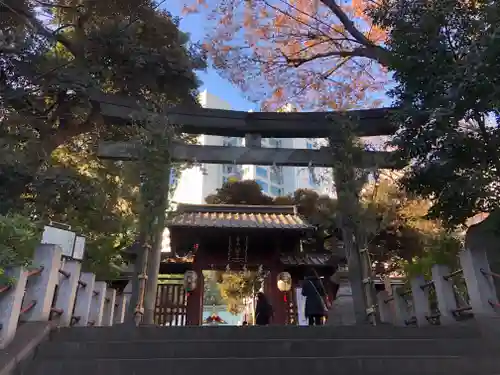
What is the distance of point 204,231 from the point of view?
11320 mm

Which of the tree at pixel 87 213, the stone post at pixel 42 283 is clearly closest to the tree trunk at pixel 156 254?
the tree at pixel 87 213

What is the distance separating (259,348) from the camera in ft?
13.7

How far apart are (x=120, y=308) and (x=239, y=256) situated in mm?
3552

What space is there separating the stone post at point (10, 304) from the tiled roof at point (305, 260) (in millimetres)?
8301

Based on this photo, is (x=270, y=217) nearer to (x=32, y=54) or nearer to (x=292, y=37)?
(x=292, y=37)

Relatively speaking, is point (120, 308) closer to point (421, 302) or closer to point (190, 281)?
point (190, 281)

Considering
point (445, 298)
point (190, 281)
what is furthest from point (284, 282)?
point (445, 298)

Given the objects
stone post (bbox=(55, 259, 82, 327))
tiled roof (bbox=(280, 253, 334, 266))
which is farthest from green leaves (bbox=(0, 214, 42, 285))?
tiled roof (bbox=(280, 253, 334, 266))

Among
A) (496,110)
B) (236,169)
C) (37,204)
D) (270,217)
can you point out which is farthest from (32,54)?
(496,110)

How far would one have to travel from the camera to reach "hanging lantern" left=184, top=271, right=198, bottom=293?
11.2 metres

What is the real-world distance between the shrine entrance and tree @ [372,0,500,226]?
16.9ft

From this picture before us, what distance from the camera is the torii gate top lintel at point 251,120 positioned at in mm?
8312

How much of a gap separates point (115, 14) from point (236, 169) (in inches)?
232

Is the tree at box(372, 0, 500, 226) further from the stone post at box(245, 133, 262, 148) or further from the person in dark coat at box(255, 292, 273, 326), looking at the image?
the person in dark coat at box(255, 292, 273, 326)
